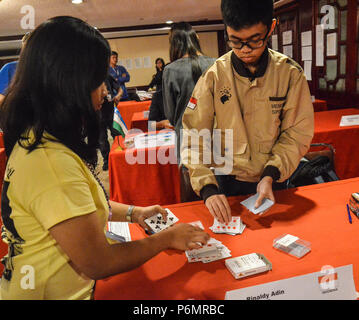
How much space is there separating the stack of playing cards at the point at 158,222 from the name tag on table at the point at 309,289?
0.49 m

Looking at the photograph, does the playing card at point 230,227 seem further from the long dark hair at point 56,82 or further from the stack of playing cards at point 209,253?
the long dark hair at point 56,82

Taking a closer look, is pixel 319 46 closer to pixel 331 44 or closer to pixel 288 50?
pixel 331 44

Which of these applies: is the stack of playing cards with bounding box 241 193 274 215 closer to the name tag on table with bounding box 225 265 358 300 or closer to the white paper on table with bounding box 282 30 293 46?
the name tag on table with bounding box 225 265 358 300

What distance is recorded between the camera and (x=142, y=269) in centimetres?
93

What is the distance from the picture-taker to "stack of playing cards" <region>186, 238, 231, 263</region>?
0.95 m

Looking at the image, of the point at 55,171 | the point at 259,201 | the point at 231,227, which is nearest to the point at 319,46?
the point at 259,201

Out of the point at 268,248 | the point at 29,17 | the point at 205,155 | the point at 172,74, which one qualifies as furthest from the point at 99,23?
the point at 268,248

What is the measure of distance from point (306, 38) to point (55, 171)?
513 centimetres

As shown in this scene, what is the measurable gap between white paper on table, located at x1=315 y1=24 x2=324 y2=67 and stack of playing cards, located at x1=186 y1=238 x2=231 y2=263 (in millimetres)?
4418

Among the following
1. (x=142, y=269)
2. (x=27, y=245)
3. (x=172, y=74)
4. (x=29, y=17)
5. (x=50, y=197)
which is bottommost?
(x=142, y=269)

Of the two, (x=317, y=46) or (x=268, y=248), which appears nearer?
(x=268, y=248)

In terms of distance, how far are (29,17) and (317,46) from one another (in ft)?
17.1
